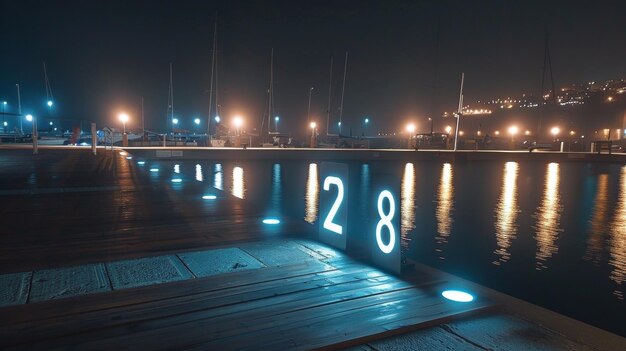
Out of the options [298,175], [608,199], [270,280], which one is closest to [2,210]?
[270,280]

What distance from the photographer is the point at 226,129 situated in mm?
45594

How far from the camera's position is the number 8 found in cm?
372

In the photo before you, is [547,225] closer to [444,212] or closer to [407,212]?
[444,212]

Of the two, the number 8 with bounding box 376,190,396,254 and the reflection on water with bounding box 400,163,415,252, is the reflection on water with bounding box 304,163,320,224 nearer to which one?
the reflection on water with bounding box 400,163,415,252

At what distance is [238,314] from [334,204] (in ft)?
7.17

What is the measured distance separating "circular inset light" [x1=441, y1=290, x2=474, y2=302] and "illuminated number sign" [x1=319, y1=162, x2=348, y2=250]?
61.0 inches

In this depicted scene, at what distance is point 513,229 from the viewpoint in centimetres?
850

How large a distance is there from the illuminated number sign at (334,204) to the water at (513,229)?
34 centimetres

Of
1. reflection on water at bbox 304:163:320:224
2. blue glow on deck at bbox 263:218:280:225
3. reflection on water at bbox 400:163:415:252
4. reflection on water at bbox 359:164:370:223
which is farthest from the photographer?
reflection on water at bbox 359:164:370:223

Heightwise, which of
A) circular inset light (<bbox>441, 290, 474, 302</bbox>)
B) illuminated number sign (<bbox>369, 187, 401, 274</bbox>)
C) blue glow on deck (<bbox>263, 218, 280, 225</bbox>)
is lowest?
blue glow on deck (<bbox>263, 218, 280, 225</bbox>)

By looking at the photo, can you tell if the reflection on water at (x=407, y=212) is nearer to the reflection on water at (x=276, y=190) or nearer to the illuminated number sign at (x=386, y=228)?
the illuminated number sign at (x=386, y=228)

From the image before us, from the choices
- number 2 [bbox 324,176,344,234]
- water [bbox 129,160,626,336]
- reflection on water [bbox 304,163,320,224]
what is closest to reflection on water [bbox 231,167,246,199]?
water [bbox 129,160,626,336]

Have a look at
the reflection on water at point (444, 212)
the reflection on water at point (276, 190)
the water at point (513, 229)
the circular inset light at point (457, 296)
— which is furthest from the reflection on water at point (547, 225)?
the reflection on water at point (276, 190)

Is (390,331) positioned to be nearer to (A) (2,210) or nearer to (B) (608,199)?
(A) (2,210)
